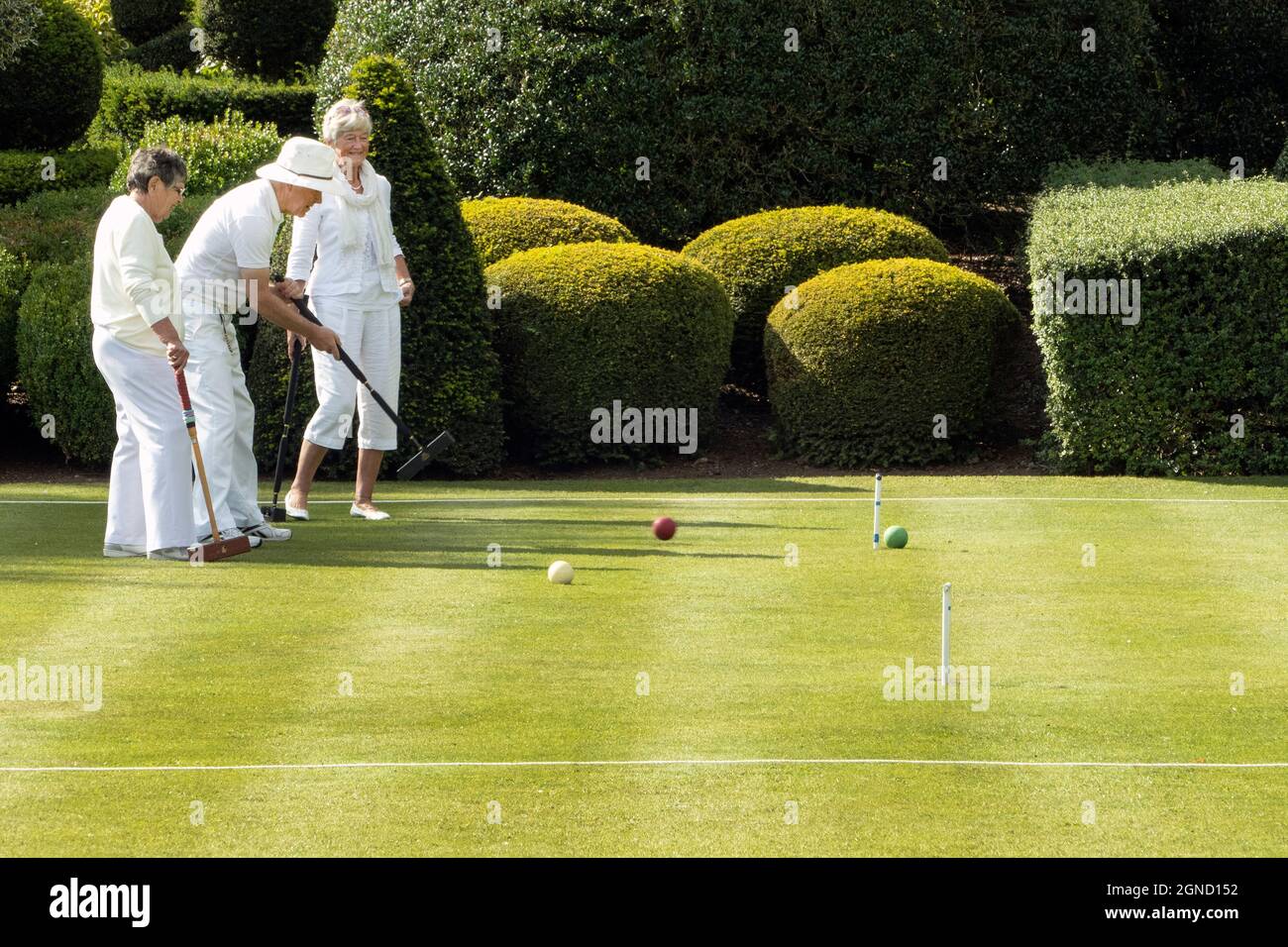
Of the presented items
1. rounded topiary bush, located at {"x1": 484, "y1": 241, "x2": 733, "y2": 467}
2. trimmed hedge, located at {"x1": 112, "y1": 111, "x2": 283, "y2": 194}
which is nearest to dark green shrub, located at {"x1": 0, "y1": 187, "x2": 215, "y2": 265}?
trimmed hedge, located at {"x1": 112, "y1": 111, "x2": 283, "y2": 194}

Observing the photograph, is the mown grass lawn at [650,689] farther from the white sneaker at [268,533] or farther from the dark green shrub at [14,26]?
the dark green shrub at [14,26]

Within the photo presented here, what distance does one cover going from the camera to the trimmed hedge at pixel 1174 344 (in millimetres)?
14367

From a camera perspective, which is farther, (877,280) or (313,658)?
(877,280)

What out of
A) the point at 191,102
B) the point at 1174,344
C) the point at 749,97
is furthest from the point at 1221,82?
the point at 191,102

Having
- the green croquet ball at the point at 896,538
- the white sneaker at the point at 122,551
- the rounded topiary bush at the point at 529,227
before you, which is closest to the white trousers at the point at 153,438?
the white sneaker at the point at 122,551

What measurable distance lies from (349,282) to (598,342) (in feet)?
13.3

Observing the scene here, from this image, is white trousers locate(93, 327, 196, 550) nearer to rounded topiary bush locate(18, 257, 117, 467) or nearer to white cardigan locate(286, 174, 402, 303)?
white cardigan locate(286, 174, 402, 303)

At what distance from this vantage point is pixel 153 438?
9898mm

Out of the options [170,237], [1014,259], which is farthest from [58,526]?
[1014,259]

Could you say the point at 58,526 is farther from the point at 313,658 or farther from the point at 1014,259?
the point at 1014,259

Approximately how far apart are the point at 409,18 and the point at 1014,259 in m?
6.81

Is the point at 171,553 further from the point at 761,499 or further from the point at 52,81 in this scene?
the point at 52,81

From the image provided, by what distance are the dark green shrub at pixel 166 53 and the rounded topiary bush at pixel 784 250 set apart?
621 inches
